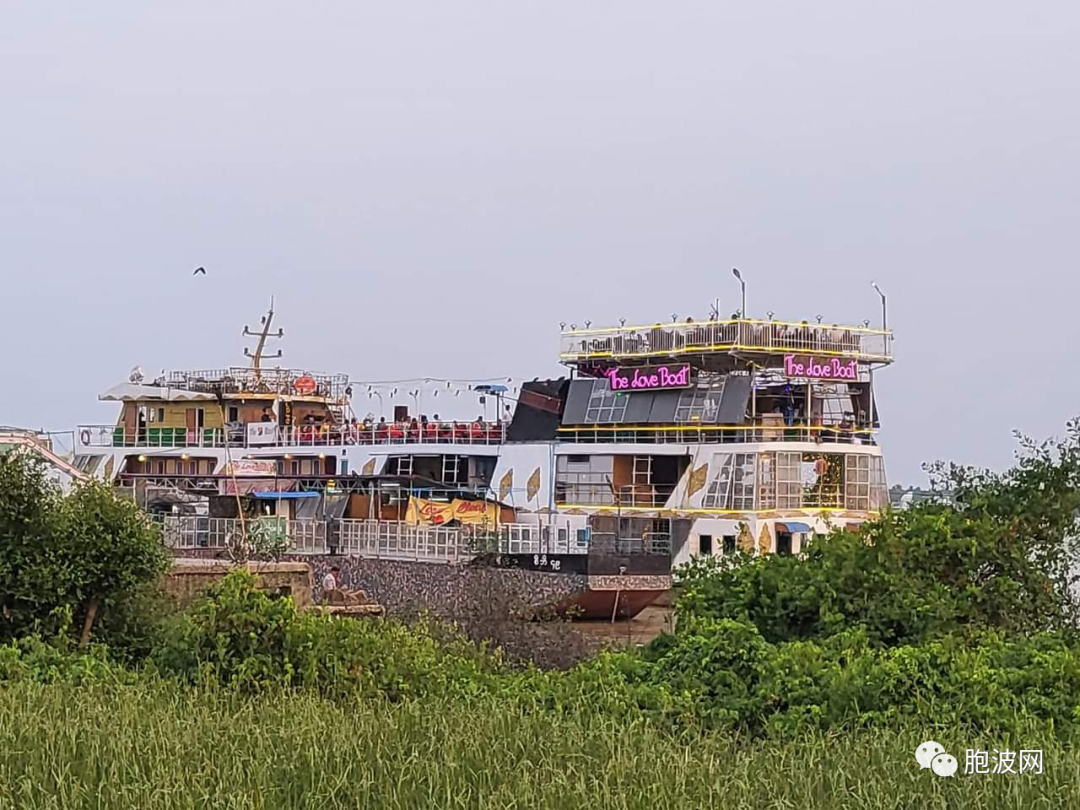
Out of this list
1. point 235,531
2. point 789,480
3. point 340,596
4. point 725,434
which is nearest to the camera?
point 340,596

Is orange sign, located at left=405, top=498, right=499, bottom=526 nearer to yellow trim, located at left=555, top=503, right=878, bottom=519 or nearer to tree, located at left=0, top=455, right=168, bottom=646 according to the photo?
yellow trim, located at left=555, top=503, right=878, bottom=519

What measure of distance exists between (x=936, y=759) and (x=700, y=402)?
2348cm

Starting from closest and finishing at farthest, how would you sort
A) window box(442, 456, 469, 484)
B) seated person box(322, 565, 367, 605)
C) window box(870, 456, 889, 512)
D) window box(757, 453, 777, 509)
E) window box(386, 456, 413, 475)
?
seated person box(322, 565, 367, 605) → window box(757, 453, 777, 509) → window box(870, 456, 889, 512) → window box(442, 456, 469, 484) → window box(386, 456, 413, 475)

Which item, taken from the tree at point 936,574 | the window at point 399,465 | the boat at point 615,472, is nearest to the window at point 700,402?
the boat at point 615,472

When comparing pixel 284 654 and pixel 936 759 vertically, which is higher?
pixel 284 654

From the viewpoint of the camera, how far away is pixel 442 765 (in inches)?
301

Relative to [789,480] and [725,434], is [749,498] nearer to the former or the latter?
[789,480]

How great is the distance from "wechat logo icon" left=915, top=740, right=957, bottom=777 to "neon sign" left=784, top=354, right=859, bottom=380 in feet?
73.3

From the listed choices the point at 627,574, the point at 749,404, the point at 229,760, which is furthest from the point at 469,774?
the point at 749,404

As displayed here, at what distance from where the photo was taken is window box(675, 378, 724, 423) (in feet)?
103

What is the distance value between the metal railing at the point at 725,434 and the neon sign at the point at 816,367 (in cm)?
110

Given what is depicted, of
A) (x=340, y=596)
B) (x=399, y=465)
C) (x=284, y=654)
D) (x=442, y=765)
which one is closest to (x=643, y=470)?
(x=399, y=465)

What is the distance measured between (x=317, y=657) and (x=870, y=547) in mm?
5491

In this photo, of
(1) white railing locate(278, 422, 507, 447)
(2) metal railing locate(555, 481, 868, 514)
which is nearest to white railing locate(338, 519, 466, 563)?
(2) metal railing locate(555, 481, 868, 514)
